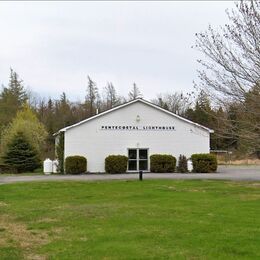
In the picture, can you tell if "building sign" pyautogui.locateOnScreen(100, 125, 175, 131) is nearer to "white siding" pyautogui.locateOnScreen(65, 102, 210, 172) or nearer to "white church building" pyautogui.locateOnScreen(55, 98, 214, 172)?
"white church building" pyautogui.locateOnScreen(55, 98, 214, 172)

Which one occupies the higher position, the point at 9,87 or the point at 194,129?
the point at 9,87

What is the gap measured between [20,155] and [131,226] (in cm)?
3194

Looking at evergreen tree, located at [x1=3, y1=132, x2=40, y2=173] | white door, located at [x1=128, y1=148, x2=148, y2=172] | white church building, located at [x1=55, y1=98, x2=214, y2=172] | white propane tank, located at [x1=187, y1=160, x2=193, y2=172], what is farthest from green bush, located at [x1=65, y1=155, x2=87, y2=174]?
white propane tank, located at [x1=187, y1=160, x2=193, y2=172]

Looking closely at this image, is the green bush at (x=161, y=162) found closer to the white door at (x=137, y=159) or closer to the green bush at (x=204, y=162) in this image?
the white door at (x=137, y=159)

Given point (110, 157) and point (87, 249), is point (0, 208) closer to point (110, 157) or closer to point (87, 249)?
point (87, 249)

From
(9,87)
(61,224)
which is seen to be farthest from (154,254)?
(9,87)

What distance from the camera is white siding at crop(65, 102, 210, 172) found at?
37.6 metres

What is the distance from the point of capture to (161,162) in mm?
37281

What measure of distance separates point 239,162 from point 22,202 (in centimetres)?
4859

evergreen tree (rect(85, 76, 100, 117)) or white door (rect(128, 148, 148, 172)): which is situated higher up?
evergreen tree (rect(85, 76, 100, 117))

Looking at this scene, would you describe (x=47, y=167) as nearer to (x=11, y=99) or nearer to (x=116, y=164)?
(x=116, y=164)

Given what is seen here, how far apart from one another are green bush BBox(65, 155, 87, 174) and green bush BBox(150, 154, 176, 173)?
5.04 m

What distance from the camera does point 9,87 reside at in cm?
7619

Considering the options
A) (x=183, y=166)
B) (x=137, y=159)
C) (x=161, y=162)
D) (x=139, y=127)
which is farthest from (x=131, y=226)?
(x=139, y=127)
